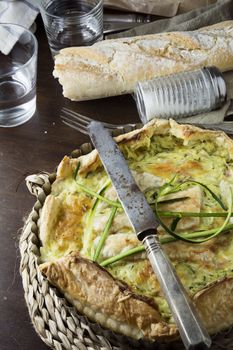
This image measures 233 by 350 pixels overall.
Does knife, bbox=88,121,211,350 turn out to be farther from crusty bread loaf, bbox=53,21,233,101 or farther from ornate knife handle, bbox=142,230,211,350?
crusty bread loaf, bbox=53,21,233,101

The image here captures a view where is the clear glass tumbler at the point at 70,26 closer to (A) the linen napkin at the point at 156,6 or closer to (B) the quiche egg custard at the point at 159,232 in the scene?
(A) the linen napkin at the point at 156,6

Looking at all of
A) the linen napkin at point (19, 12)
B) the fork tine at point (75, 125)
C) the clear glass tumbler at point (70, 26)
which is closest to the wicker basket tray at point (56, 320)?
the fork tine at point (75, 125)

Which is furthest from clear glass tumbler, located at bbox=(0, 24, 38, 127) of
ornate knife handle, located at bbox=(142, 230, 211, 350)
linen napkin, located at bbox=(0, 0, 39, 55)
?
ornate knife handle, located at bbox=(142, 230, 211, 350)

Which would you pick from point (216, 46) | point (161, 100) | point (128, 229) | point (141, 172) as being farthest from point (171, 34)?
point (128, 229)

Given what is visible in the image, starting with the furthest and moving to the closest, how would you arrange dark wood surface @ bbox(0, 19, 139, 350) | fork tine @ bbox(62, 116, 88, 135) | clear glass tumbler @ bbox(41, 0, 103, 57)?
clear glass tumbler @ bbox(41, 0, 103, 57)
fork tine @ bbox(62, 116, 88, 135)
dark wood surface @ bbox(0, 19, 139, 350)

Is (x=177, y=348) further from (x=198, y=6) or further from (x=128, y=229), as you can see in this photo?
(x=198, y=6)


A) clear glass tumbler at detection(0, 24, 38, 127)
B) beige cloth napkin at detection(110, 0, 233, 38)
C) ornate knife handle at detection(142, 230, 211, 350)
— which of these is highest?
ornate knife handle at detection(142, 230, 211, 350)
